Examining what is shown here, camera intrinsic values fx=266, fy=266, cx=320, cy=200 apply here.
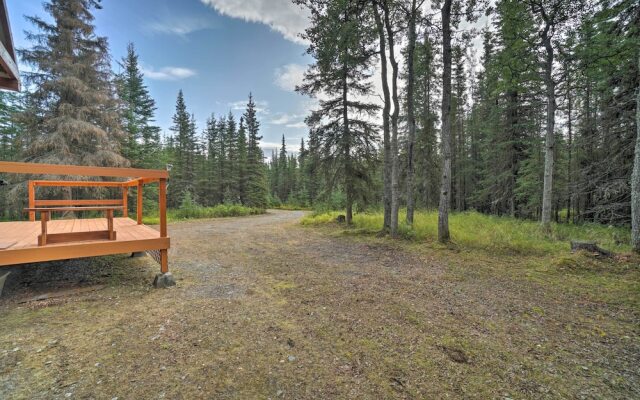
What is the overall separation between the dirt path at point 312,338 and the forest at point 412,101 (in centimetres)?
422

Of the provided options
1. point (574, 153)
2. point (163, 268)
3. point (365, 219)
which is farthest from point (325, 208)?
point (574, 153)

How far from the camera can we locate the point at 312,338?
294 cm

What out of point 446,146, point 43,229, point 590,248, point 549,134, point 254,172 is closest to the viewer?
point 43,229

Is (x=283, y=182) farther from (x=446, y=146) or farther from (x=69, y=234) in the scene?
(x=69, y=234)

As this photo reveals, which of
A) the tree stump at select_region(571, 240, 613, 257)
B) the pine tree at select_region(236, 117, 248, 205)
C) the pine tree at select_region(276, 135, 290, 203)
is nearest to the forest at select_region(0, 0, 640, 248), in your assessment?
the tree stump at select_region(571, 240, 613, 257)

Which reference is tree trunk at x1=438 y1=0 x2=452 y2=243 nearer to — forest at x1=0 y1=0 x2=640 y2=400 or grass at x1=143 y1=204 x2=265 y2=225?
forest at x1=0 y1=0 x2=640 y2=400

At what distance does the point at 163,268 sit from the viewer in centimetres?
462

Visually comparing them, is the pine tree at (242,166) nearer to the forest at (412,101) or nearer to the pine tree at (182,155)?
the pine tree at (182,155)

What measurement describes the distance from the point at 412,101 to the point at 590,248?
6133 mm

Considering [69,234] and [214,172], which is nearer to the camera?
[69,234]

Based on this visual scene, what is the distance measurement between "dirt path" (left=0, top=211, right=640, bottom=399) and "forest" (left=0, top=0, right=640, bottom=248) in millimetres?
4218

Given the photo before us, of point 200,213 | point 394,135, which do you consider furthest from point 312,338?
point 200,213

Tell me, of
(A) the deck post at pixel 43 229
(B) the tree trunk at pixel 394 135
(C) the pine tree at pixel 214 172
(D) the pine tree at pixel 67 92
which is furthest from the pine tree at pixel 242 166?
(A) the deck post at pixel 43 229

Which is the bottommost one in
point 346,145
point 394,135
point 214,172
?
point 394,135
